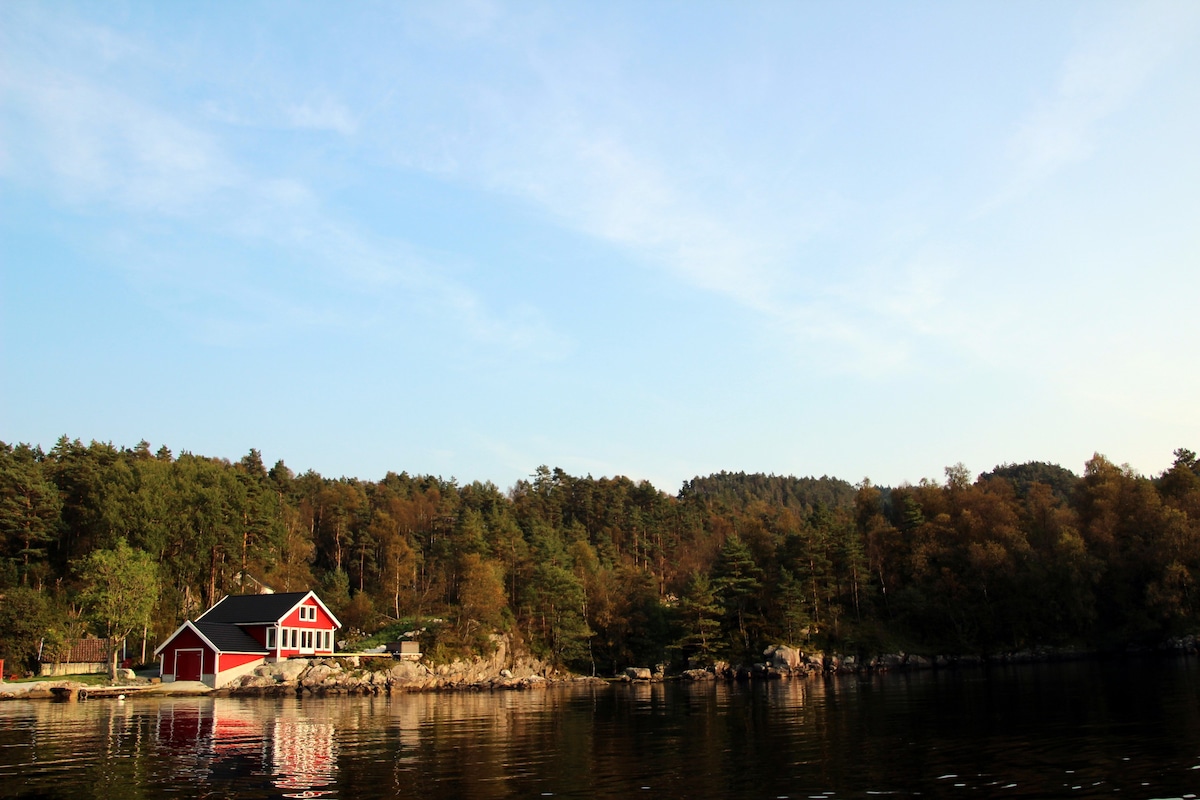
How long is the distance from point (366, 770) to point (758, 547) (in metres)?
76.8

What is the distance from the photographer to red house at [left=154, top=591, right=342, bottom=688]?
60188 millimetres

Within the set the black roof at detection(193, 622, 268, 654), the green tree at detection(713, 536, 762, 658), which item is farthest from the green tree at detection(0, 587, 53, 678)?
the green tree at detection(713, 536, 762, 658)

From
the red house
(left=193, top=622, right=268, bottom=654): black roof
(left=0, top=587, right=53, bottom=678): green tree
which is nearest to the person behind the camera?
(left=0, top=587, right=53, bottom=678): green tree

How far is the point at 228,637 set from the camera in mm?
62562

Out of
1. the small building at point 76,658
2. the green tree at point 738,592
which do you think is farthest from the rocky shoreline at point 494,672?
the small building at point 76,658

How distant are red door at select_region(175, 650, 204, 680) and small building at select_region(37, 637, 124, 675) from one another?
4.92 metres

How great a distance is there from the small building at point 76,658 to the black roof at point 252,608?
7.84 meters

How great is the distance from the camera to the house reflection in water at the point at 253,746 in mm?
18578

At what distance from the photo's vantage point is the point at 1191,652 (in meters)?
74.4

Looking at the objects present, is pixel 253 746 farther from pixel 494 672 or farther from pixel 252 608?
pixel 494 672

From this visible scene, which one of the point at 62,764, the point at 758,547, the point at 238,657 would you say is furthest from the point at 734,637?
the point at 62,764

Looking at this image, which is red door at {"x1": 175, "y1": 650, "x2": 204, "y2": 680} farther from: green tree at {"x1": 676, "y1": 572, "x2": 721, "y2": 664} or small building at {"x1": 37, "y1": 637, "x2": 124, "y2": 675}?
green tree at {"x1": 676, "y1": 572, "x2": 721, "y2": 664}

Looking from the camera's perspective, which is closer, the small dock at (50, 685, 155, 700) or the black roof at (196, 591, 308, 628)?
the small dock at (50, 685, 155, 700)

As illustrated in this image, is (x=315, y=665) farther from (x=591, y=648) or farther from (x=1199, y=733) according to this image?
(x=1199, y=733)
